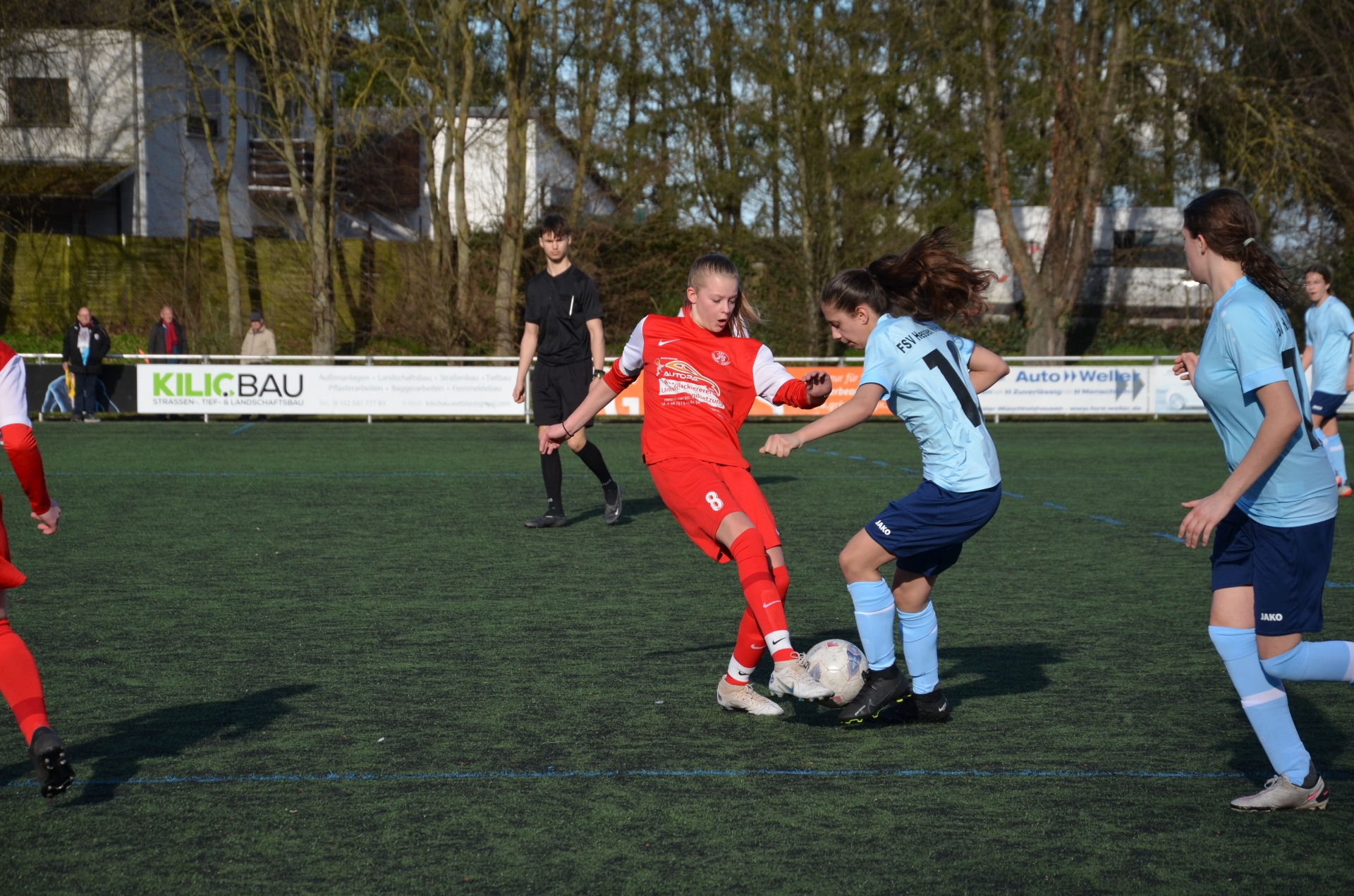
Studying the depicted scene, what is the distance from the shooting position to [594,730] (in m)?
4.51

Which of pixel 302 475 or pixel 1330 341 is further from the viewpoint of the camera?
pixel 302 475

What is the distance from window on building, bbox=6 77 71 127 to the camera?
2936cm

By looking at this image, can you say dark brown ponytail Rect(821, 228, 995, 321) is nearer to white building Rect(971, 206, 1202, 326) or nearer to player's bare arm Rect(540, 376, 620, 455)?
player's bare arm Rect(540, 376, 620, 455)

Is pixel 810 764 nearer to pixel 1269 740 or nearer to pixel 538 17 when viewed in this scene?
pixel 1269 740

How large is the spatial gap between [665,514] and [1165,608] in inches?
176

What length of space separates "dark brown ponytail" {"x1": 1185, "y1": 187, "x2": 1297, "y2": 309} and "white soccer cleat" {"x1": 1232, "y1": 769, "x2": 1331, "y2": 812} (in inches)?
53.6

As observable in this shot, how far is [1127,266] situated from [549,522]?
946 inches

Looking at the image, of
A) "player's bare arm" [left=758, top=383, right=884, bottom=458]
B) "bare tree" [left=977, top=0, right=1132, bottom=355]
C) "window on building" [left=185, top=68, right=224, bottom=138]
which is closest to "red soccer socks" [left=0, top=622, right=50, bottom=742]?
"player's bare arm" [left=758, top=383, right=884, bottom=458]

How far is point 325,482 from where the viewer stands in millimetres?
12406

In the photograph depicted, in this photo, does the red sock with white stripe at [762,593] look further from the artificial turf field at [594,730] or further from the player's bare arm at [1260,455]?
the player's bare arm at [1260,455]

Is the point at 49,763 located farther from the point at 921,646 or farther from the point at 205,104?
the point at 205,104

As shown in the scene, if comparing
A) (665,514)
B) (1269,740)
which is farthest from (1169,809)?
(665,514)

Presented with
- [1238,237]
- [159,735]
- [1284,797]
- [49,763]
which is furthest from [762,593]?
[49,763]

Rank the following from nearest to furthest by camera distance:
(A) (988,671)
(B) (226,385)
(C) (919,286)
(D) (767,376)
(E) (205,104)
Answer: (C) (919,286), (D) (767,376), (A) (988,671), (B) (226,385), (E) (205,104)
